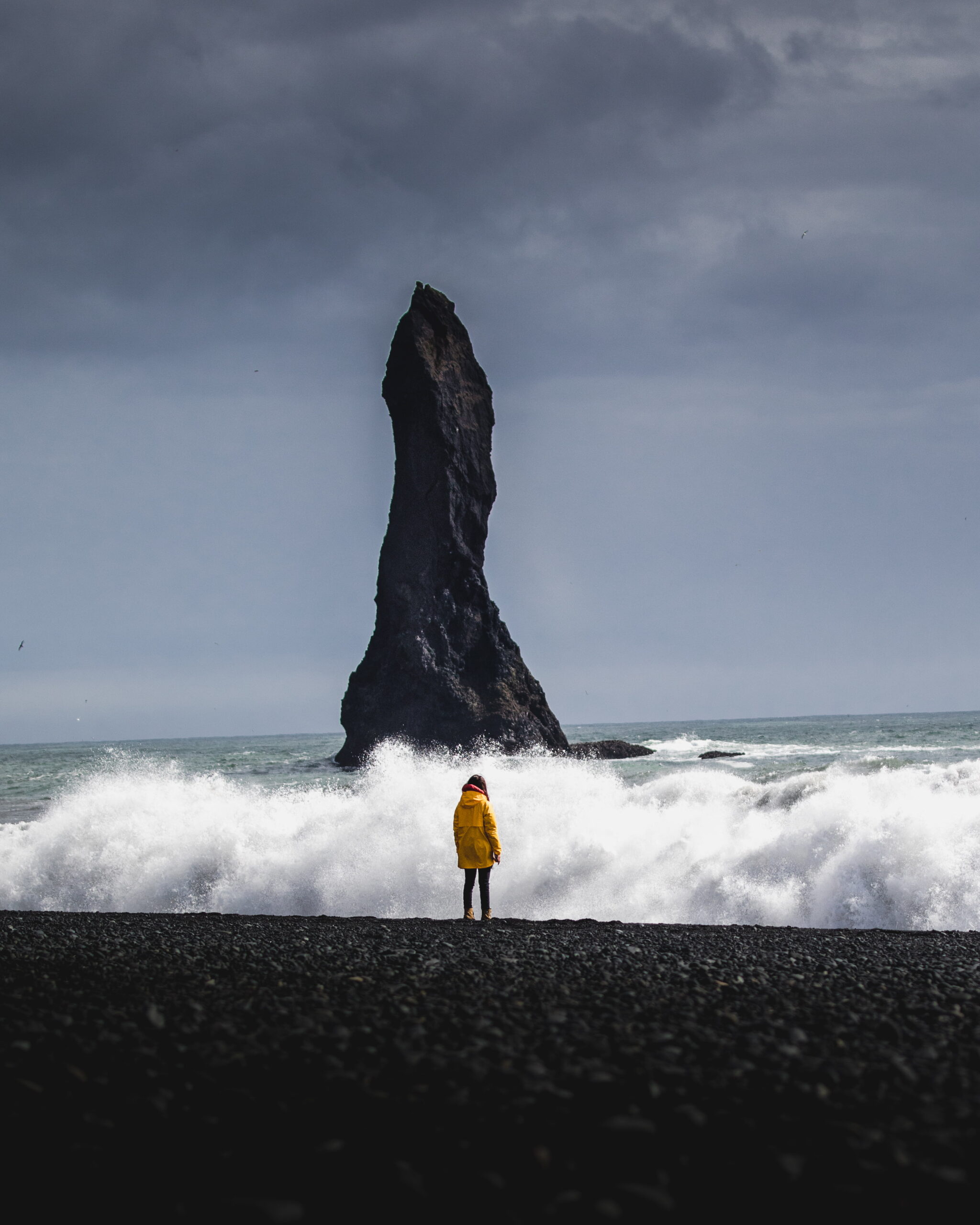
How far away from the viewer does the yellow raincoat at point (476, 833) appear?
1026cm

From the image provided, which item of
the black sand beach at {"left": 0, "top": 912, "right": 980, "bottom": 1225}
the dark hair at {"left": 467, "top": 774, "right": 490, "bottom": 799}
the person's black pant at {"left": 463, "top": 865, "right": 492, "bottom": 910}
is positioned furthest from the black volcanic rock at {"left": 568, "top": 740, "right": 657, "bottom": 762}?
the black sand beach at {"left": 0, "top": 912, "right": 980, "bottom": 1225}

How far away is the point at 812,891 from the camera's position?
11.9 meters

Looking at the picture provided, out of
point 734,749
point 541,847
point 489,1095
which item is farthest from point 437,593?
point 489,1095

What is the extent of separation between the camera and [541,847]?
44.8ft

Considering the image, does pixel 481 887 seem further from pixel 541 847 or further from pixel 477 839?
pixel 541 847

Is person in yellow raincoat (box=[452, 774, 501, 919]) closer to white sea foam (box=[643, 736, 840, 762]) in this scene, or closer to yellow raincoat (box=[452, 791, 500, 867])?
yellow raincoat (box=[452, 791, 500, 867])

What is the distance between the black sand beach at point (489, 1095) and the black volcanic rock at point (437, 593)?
43.6 m

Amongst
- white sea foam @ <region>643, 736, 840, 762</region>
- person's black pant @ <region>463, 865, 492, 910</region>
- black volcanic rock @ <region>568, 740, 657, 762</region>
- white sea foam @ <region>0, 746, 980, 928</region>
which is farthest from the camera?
black volcanic rock @ <region>568, 740, 657, 762</region>

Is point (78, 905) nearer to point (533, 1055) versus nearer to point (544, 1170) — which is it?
point (533, 1055)

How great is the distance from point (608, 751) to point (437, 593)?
15633 mm

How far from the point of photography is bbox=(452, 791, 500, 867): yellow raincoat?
404 inches

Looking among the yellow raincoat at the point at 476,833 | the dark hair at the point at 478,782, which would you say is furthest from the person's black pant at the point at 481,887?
the dark hair at the point at 478,782

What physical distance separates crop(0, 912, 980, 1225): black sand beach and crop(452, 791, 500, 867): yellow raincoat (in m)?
3.84

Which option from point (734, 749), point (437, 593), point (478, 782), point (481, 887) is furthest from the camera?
point (734, 749)
